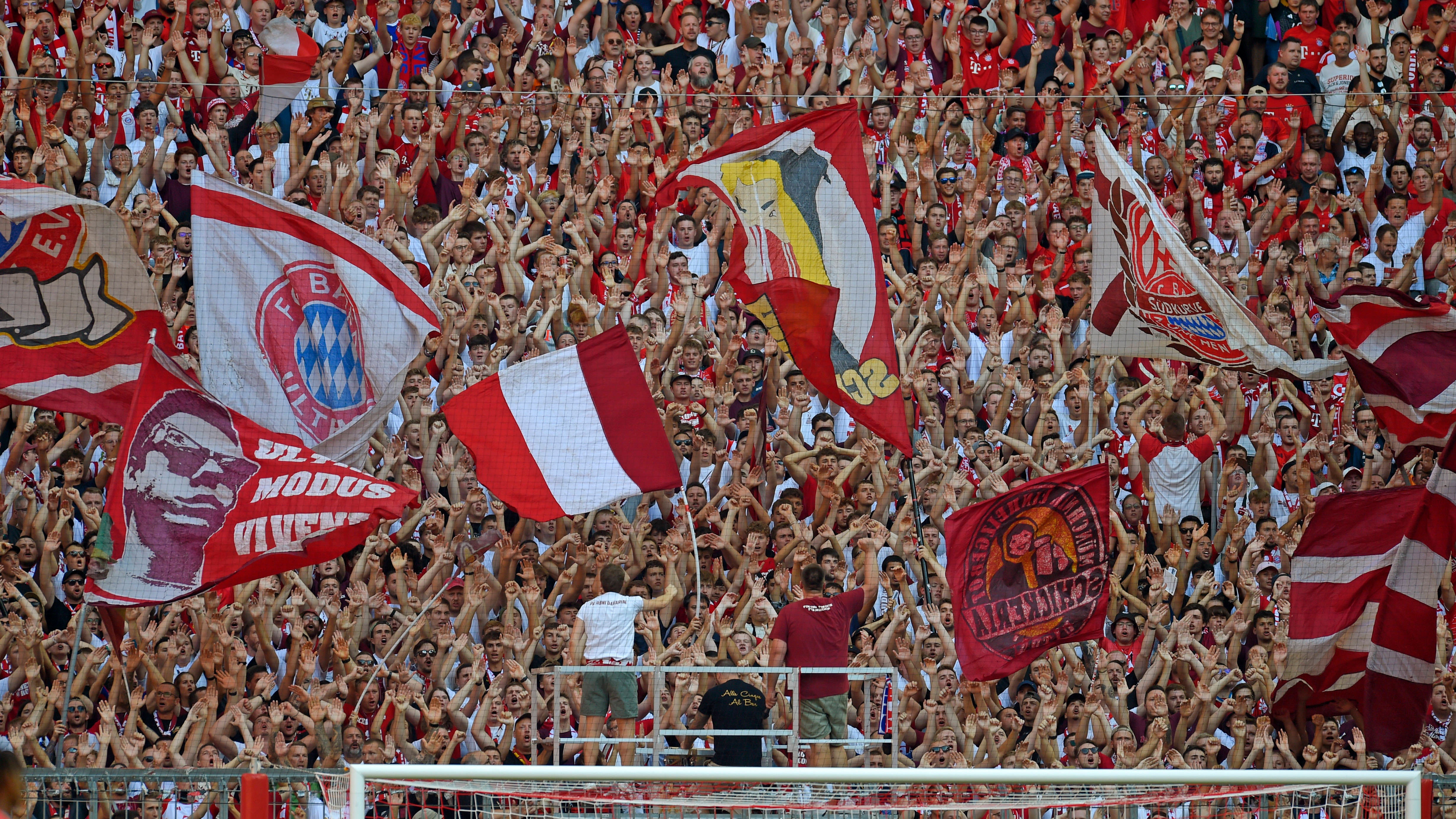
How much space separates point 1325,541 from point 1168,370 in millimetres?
2164

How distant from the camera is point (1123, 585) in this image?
12.9m

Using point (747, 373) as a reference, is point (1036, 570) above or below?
below

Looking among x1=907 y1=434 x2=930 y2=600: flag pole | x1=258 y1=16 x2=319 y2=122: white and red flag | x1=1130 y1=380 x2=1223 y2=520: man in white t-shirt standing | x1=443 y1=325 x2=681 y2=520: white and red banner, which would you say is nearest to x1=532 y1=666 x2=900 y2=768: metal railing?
x1=443 y1=325 x2=681 y2=520: white and red banner

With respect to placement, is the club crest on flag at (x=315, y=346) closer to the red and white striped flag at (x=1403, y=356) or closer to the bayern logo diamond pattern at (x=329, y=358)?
the bayern logo diamond pattern at (x=329, y=358)

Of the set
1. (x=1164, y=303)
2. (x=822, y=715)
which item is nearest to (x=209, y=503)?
(x=822, y=715)

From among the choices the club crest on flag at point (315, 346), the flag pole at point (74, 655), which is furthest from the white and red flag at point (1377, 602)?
the flag pole at point (74, 655)

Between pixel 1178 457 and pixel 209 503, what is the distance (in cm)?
677

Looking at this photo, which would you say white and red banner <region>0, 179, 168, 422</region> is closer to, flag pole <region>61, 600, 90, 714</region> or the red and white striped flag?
flag pole <region>61, 600, 90, 714</region>

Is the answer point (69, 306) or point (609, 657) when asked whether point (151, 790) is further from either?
point (69, 306)

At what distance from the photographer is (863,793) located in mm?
9844

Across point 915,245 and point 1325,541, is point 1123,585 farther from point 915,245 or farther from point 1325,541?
point 915,245

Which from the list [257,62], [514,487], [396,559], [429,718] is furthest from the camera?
[257,62]

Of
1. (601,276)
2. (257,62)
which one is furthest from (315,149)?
(601,276)

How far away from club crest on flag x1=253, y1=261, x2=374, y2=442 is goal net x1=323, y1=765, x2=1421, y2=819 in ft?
8.19
